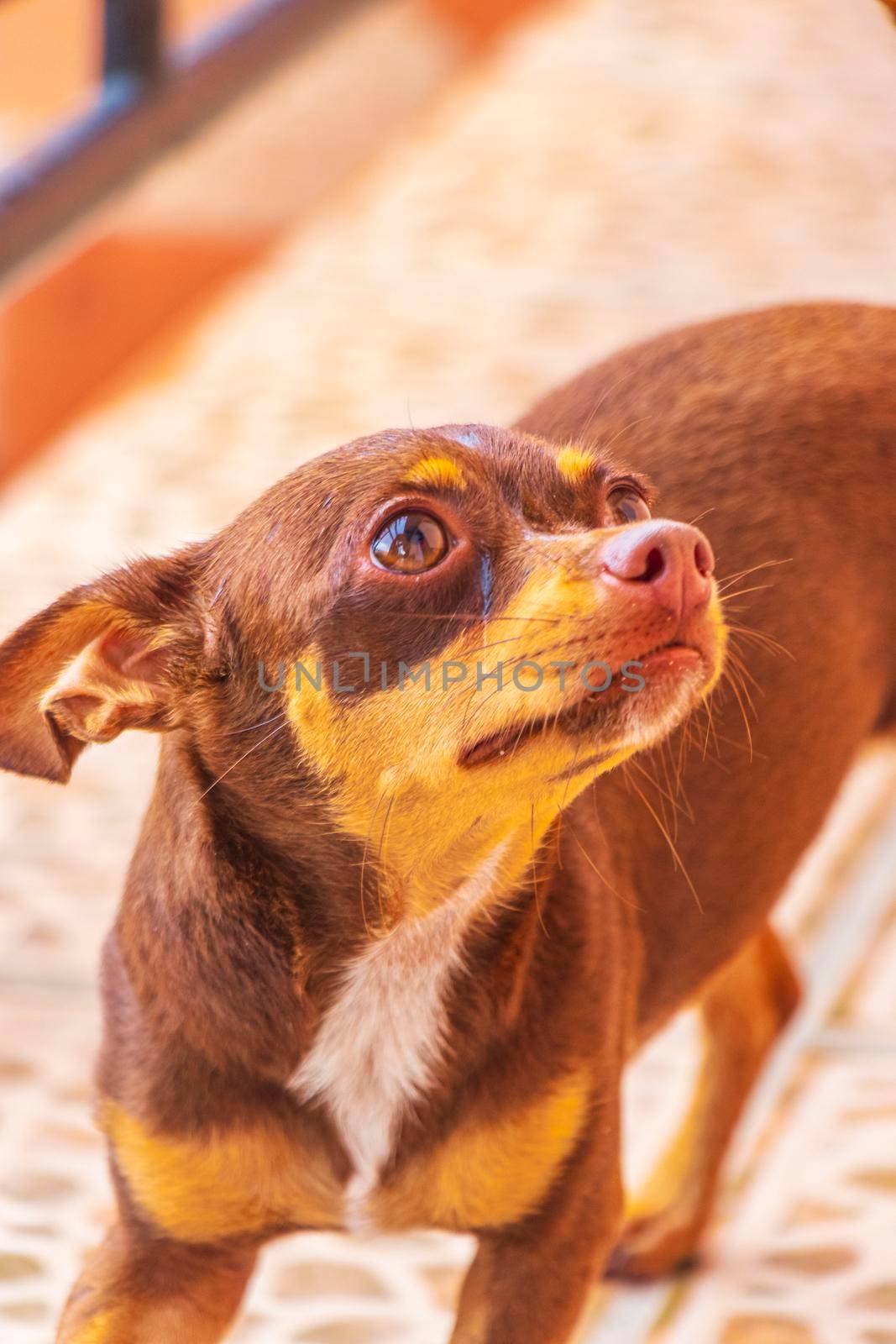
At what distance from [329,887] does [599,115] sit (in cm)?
453

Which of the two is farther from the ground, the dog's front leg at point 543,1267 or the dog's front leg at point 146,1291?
the dog's front leg at point 146,1291

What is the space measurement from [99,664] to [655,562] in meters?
0.49

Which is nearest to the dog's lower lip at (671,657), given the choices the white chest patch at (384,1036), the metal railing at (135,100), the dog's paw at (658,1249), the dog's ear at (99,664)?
the white chest patch at (384,1036)

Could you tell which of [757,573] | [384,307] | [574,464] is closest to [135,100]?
[384,307]

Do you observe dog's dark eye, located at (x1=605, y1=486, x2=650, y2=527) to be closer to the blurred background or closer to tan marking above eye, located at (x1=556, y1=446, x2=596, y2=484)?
tan marking above eye, located at (x1=556, y1=446, x2=596, y2=484)

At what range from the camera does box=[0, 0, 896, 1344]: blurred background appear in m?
2.46

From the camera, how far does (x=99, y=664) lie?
68.6 inches

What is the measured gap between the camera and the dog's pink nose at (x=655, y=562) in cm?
153

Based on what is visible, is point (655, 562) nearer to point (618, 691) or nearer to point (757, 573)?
point (618, 691)

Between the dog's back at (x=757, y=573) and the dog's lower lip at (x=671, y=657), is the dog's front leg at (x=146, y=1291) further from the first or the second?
the dog's lower lip at (x=671, y=657)

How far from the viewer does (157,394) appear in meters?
4.51

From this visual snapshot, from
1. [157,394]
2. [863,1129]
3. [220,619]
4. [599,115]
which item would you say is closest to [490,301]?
[157,394]

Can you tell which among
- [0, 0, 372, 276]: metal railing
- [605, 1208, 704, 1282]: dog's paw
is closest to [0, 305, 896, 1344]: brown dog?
[605, 1208, 704, 1282]: dog's paw

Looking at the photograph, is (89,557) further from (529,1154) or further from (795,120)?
(795,120)
